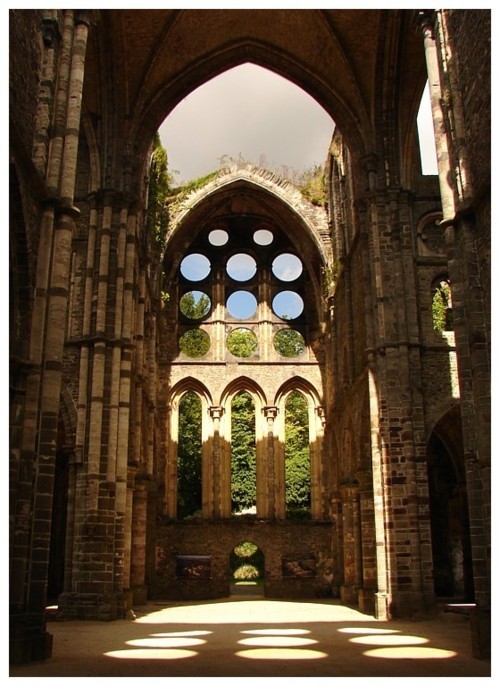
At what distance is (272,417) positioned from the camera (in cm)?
2595

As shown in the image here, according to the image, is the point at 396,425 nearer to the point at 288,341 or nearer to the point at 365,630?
the point at 365,630

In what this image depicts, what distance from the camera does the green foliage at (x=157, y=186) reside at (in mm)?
21188

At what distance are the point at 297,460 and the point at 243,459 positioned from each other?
7.75ft

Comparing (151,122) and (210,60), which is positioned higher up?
(210,60)

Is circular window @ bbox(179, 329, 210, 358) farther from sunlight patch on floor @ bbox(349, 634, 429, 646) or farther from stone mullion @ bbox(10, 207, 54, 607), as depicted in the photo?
stone mullion @ bbox(10, 207, 54, 607)

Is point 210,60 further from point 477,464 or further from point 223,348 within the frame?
point 477,464

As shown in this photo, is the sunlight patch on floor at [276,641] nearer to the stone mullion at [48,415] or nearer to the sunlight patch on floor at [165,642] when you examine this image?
the sunlight patch on floor at [165,642]

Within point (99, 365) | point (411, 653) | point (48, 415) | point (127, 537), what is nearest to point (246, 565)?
point (127, 537)

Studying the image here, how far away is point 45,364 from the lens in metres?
9.45

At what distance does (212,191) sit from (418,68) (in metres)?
10.3

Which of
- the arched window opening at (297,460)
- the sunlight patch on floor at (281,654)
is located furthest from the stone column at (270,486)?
the sunlight patch on floor at (281,654)

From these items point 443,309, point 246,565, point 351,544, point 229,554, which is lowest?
point 246,565

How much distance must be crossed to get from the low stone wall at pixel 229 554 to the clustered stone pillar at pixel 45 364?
615 inches

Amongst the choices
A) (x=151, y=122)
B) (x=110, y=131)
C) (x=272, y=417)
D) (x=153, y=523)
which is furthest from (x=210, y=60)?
(x=153, y=523)
